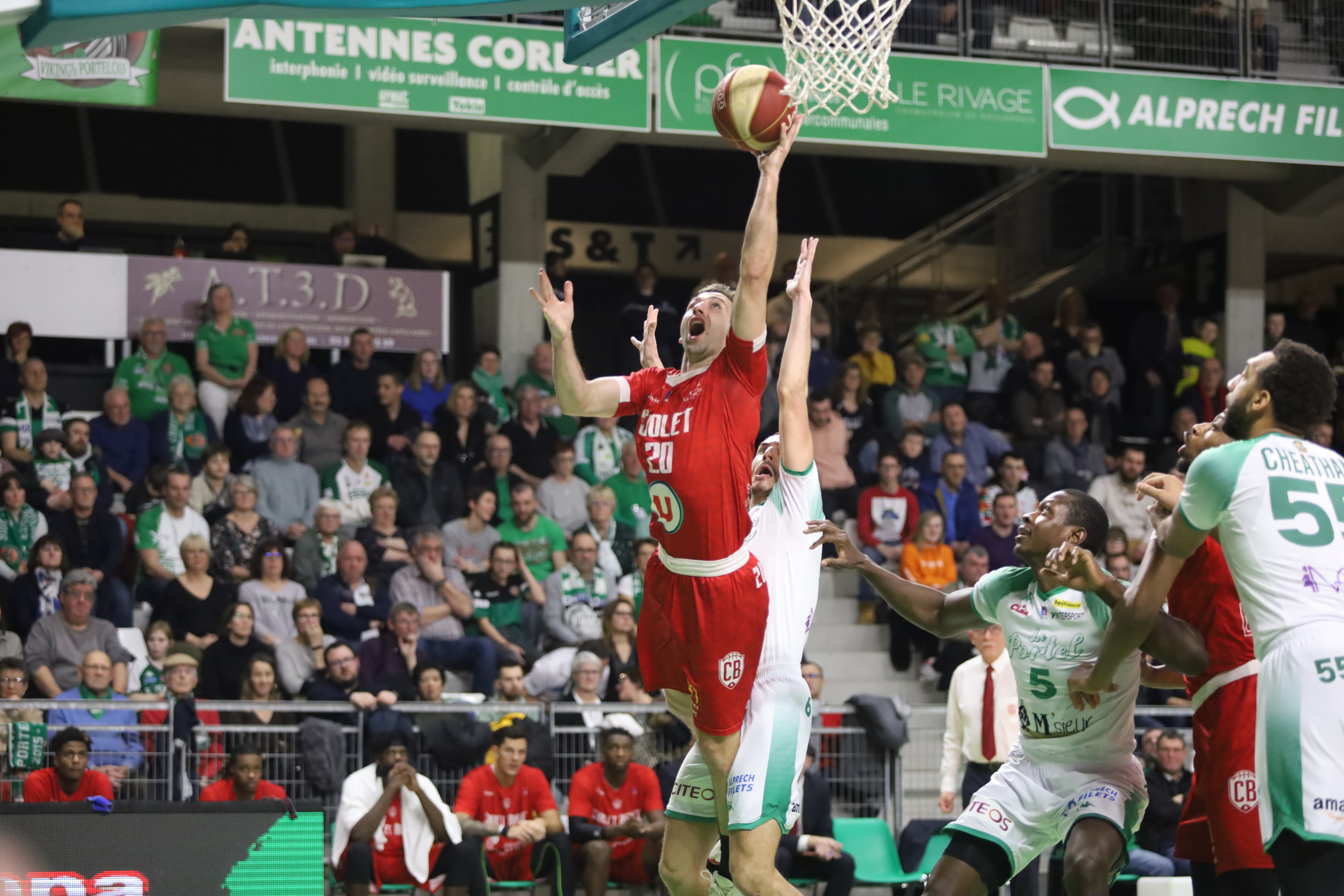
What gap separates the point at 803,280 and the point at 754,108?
0.71m

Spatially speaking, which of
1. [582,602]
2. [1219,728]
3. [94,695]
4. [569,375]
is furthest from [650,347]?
[582,602]

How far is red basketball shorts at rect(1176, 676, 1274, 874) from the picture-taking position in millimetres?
6020

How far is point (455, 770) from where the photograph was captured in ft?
36.6

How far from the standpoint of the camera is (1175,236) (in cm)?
1916

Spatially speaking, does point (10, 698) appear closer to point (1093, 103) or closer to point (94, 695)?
point (94, 695)

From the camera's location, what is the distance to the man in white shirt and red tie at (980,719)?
10609mm

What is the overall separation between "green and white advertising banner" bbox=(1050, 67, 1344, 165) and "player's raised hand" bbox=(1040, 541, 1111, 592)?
973 cm

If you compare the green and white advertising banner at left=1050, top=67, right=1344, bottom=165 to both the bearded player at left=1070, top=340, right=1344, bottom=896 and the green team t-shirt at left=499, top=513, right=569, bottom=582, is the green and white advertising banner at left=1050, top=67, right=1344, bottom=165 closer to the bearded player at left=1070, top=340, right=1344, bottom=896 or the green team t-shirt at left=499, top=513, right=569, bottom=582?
the green team t-shirt at left=499, top=513, right=569, bottom=582

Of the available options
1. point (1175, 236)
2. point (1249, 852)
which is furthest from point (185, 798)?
point (1175, 236)

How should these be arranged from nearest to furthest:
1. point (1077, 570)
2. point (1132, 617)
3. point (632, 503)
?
point (1132, 617) < point (1077, 570) < point (632, 503)

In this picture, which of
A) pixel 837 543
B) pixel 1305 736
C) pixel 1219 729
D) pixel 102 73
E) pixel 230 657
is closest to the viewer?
pixel 1305 736

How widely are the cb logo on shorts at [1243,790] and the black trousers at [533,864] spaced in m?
5.31

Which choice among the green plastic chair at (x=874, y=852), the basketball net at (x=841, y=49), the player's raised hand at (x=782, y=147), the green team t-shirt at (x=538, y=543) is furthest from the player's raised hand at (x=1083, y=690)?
the green team t-shirt at (x=538, y=543)

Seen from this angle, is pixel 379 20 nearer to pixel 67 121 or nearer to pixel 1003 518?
pixel 1003 518
